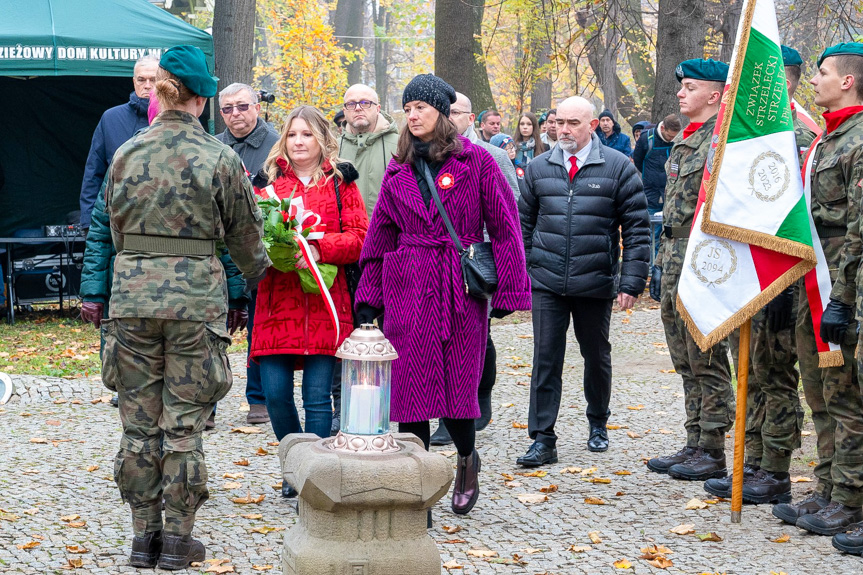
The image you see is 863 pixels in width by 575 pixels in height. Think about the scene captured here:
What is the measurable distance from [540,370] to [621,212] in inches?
44.3

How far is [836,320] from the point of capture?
199 inches

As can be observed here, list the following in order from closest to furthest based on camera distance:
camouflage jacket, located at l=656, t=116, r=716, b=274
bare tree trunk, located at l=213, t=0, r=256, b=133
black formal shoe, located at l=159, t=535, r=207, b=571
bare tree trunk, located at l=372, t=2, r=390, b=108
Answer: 1. black formal shoe, located at l=159, t=535, r=207, b=571
2. camouflage jacket, located at l=656, t=116, r=716, b=274
3. bare tree trunk, located at l=213, t=0, r=256, b=133
4. bare tree trunk, located at l=372, t=2, r=390, b=108

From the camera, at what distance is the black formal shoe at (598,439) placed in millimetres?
7258

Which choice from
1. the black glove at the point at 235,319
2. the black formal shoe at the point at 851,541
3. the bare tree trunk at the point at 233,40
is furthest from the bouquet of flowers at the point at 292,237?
the bare tree trunk at the point at 233,40

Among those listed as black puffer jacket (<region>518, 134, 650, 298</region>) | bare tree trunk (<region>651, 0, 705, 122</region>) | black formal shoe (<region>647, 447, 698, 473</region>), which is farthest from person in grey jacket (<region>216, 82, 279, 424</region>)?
bare tree trunk (<region>651, 0, 705, 122</region>)

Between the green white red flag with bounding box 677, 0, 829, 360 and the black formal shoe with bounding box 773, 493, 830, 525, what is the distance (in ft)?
3.25

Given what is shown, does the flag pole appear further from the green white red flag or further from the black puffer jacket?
the black puffer jacket

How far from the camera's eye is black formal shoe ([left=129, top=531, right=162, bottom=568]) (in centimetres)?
480

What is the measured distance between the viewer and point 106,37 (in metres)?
12.2

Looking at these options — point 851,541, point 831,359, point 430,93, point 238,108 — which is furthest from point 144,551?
point 238,108

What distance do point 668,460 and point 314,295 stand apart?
251 centimetres

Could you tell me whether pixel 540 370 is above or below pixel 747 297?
below

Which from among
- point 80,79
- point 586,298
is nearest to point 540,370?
point 586,298

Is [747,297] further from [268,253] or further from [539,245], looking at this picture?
[268,253]
